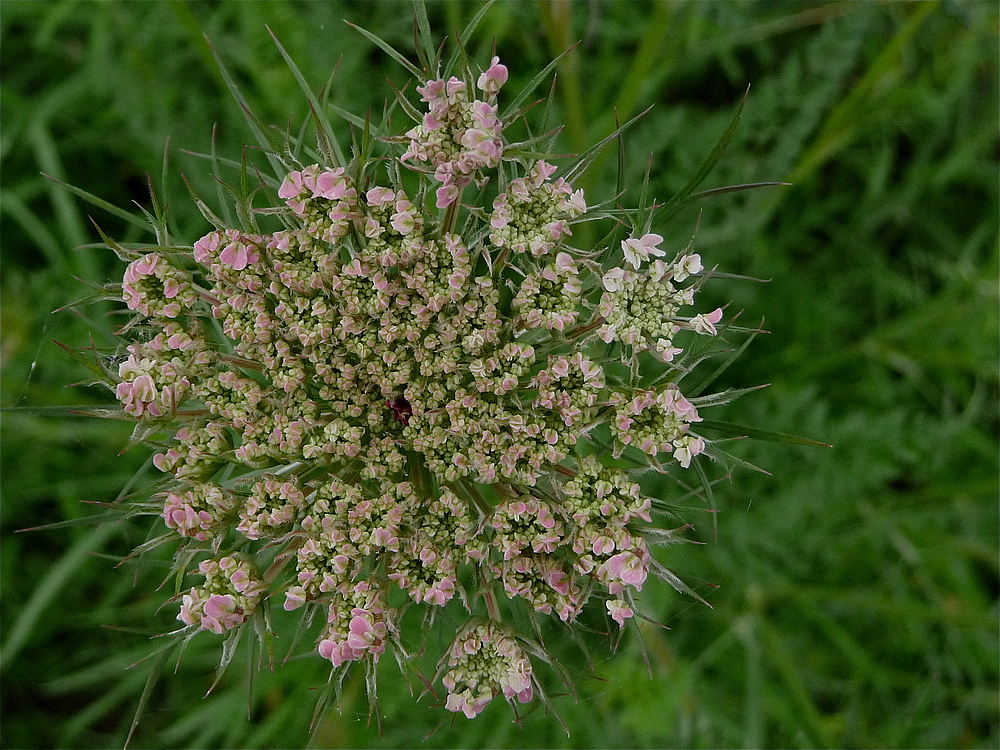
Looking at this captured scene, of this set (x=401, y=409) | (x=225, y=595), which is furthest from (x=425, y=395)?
(x=225, y=595)

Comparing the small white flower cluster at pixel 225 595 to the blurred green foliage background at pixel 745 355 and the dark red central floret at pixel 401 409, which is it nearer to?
the dark red central floret at pixel 401 409

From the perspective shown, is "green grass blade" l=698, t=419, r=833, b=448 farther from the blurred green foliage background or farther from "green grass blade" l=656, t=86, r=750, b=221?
the blurred green foliage background

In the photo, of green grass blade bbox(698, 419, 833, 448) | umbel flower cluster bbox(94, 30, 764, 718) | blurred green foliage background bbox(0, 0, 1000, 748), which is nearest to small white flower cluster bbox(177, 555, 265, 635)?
umbel flower cluster bbox(94, 30, 764, 718)

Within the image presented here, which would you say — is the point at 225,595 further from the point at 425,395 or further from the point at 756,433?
the point at 756,433

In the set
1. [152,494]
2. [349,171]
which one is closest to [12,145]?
[152,494]

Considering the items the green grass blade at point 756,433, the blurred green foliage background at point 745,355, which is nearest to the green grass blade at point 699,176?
the green grass blade at point 756,433

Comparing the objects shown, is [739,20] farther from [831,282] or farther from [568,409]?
[568,409]
